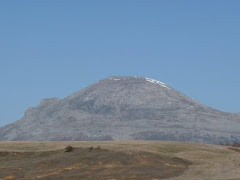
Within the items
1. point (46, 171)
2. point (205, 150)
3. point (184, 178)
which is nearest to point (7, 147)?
point (46, 171)

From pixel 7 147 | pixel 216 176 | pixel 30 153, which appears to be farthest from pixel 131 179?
pixel 7 147

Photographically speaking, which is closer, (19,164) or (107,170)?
(107,170)

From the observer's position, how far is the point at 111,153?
314ft

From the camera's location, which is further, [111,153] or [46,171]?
[111,153]

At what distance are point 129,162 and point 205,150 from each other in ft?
105

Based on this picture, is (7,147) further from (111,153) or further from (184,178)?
(184,178)

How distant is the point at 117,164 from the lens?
8694cm

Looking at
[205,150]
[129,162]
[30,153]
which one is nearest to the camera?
[129,162]

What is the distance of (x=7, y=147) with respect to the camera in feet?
390

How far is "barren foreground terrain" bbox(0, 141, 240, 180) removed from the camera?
7769cm

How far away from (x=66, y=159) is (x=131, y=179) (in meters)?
21.0

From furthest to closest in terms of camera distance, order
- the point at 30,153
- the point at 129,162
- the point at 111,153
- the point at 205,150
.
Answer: the point at 205,150 → the point at 30,153 → the point at 111,153 → the point at 129,162

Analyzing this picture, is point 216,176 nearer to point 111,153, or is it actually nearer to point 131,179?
point 131,179

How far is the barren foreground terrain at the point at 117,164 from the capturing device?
7769 cm
